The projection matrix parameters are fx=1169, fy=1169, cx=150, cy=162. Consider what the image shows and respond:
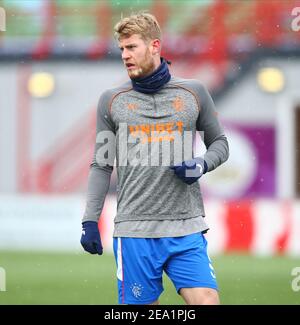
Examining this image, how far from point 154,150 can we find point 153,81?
1.27ft

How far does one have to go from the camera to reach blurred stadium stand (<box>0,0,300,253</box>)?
22.2m

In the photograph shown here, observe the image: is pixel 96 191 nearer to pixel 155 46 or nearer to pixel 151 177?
pixel 151 177

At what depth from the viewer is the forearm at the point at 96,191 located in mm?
6641

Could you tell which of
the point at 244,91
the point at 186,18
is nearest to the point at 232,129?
the point at 244,91

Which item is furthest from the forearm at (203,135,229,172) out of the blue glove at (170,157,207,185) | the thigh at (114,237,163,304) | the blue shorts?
the thigh at (114,237,163,304)

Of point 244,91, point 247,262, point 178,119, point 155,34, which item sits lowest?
point 247,262

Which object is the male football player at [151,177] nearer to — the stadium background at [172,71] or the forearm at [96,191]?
the forearm at [96,191]

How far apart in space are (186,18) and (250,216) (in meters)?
7.35

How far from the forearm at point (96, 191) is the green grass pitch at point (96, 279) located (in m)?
3.60

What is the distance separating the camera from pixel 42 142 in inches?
912

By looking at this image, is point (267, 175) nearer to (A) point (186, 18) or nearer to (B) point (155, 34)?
(A) point (186, 18)

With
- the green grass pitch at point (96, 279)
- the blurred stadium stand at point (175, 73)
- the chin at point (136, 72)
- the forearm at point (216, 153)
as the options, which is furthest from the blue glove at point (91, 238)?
the blurred stadium stand at point (175, 73)

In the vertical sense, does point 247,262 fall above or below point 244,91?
below

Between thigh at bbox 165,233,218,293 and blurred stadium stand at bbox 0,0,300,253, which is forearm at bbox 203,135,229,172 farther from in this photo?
blurred stadium stand at bbox 0,0,300,253
